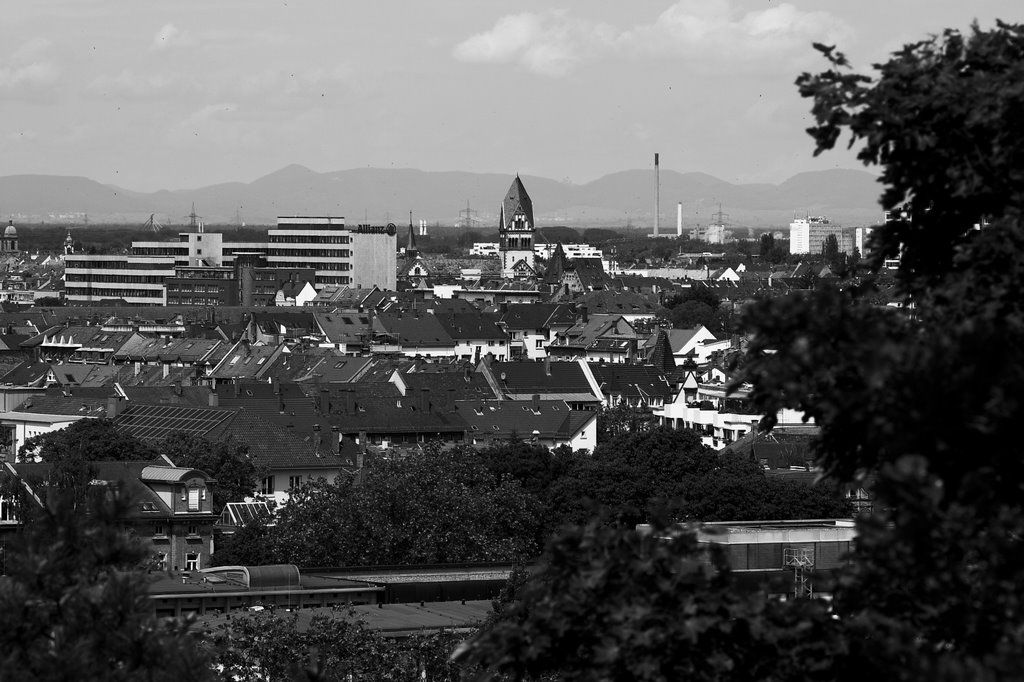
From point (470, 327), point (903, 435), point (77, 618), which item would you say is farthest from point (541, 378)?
point (903, 435)

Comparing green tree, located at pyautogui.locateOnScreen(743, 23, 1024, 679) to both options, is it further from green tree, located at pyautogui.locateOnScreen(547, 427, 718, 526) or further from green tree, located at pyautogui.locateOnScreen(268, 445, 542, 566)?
green tree, located at pyautogui.locateOnScreen(547, 427, 718, 526)

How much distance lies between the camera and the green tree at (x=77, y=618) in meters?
11.6

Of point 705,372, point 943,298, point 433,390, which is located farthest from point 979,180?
point 705,372

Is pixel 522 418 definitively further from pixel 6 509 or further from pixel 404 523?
pixel 6 509

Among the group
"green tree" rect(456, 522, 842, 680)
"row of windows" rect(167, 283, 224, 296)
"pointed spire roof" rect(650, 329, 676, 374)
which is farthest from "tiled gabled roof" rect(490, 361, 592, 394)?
"row of windows" rect(167, 283, 224, 296)

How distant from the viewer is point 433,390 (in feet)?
296

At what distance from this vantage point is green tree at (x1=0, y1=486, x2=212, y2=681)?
11.6 m

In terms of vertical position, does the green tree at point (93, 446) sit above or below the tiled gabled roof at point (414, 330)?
above

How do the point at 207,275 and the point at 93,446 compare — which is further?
the point at 207,275

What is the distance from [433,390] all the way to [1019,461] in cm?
8053

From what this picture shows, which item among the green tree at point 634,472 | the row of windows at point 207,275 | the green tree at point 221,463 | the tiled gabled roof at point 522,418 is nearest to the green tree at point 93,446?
the green tree at point 221,463

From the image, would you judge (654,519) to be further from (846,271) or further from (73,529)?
(73,529)

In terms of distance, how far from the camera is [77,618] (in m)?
11.7

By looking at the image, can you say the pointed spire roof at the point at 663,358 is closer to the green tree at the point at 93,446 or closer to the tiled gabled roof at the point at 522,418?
the tiled gabled roof at the point at 522,418
